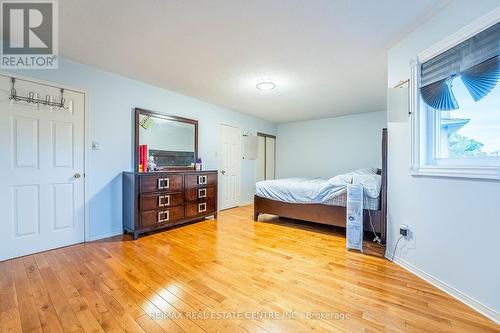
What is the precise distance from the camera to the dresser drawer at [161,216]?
3.08 meters

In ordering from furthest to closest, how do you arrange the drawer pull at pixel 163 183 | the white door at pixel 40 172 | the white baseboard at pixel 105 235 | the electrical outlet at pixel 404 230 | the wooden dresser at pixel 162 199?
the drawer pull at pixel 163 183 < the wooden dresser at pixel 162 199 < the white baseboard at pixel 105 235 < the white door at pixel 40 172 < the electrical outlet at pixel 404 230

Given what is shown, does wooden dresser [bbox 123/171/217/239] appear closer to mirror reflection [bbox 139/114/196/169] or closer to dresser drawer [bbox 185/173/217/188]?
dresser drawer [bbox 185/173/217/188]

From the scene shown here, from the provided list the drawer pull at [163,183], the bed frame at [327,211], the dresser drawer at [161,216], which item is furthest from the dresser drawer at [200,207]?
the bed frame at [327,211]

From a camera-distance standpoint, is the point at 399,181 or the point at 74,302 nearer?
the point at 74,302

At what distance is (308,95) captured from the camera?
4.00 meters

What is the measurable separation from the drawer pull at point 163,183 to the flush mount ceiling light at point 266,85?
2009 millimetres

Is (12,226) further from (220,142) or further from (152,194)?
(220,142)

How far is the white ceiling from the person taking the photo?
70.3 inches

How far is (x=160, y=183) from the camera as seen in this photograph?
10.6 feet

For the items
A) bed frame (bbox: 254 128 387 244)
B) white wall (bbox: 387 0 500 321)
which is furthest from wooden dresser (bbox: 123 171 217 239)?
white wall (bbox: 387 0 500 321)

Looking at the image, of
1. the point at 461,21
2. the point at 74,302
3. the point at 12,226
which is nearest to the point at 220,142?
the point at 12,226

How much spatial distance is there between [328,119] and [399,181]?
385 centimetres

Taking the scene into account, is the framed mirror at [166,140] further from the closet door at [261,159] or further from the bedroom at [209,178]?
the closet door at [261,159]

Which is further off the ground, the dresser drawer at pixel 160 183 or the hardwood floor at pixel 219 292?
the dresser drawer at pixel 160 183
